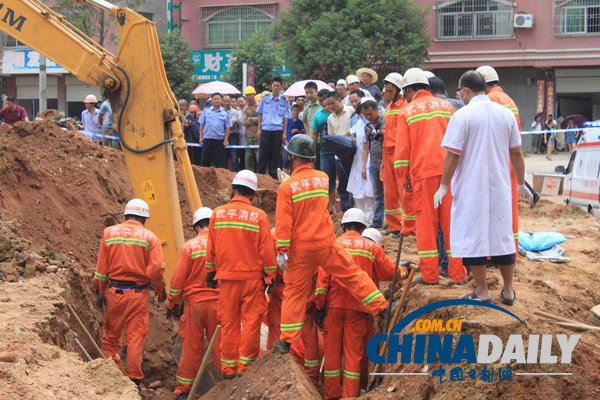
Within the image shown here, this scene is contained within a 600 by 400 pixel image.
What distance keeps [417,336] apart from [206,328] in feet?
9.83

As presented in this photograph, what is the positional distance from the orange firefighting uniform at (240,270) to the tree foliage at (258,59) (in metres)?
23.1

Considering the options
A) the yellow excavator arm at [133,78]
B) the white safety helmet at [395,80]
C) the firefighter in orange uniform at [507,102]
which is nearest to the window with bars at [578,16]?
the white safety helmet at [395,80]

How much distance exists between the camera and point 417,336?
289 inches

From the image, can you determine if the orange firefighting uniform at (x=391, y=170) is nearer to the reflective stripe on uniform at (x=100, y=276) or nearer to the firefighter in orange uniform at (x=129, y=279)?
the firefighter in orange uniform at (x=129, y=279)

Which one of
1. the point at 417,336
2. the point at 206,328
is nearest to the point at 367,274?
the point at 417,336

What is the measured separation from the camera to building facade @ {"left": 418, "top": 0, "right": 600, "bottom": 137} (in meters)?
34.1

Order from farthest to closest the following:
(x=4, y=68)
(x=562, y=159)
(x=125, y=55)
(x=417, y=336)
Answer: (x=4, y=68)
(x=562, y=159)
(x=125, y=55)
(x=417, y=336)

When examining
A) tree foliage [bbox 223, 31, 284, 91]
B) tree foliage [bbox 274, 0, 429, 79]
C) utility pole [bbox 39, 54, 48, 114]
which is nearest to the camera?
utility pole [bbox 39, 54, 48, 114]

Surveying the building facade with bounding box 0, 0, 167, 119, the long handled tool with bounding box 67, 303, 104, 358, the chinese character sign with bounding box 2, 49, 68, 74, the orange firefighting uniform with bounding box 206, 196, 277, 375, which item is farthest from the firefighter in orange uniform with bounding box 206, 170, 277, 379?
the chinese character sign with bounding box 2, 49, 68, 74

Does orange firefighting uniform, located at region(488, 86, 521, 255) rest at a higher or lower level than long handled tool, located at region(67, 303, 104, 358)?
higher

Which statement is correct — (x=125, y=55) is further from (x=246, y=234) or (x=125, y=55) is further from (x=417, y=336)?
(x=417, y=336)

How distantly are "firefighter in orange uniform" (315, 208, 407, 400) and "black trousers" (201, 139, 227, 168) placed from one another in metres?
8.66

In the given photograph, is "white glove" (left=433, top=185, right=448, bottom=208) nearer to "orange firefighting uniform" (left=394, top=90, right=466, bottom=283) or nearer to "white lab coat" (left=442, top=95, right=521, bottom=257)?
"white lab coat" (left=442, top=95, right=521, bottom=257)

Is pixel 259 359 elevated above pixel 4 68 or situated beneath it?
situated beneath
